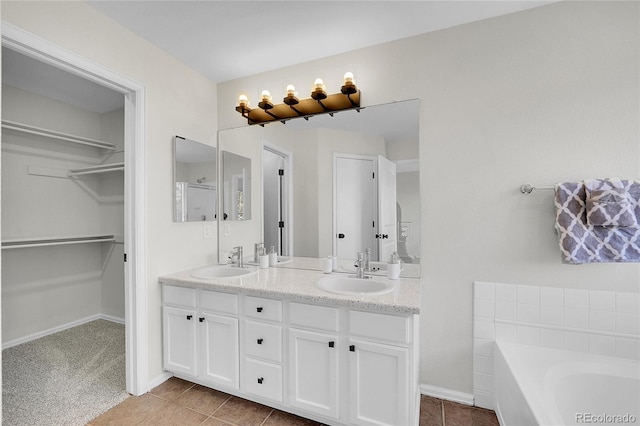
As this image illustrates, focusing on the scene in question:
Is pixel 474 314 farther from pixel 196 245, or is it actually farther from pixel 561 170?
pixel 196 245

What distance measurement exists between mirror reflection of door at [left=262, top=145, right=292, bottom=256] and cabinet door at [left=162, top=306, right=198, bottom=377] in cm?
80

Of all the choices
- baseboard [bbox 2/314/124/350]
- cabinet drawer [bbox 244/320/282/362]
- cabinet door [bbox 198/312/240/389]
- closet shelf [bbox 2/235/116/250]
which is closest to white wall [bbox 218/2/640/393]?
cabinet drawer [bbox 244/320/282/362]

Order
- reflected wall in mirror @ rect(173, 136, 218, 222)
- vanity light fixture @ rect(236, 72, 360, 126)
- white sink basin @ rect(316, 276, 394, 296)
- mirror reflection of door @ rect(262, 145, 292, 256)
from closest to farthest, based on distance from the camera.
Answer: white sink basin @ rect(316, 276, 394, 296), vanity light fixture @ rect(236, 72, 360, 126), reflected wall in mirror @ rect(173, 136, 218, 222), mirror reflection of door @ rect(262, 145, 292, 256)

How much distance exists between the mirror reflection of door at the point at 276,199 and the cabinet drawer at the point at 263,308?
64cm

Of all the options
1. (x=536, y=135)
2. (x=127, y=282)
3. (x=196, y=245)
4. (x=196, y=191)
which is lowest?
(x=127, y=282)

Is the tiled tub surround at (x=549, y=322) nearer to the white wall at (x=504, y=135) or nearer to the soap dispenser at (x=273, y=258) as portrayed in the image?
the white wall at (x=504, y=135)

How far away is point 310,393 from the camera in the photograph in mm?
1737

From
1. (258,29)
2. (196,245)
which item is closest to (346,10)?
(258,29)

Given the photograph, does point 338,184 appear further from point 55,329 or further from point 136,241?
point 55,329

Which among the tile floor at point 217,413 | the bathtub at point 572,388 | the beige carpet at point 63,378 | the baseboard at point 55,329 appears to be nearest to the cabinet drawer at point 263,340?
the tile floor at point 217,413

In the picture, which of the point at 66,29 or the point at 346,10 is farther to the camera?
the point at 346,10

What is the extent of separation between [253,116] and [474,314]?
2.23m

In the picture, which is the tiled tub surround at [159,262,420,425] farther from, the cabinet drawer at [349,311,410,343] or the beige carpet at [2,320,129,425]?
the beige carpet at [2,320,129,425]

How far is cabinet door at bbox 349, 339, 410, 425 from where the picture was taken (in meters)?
1.54
